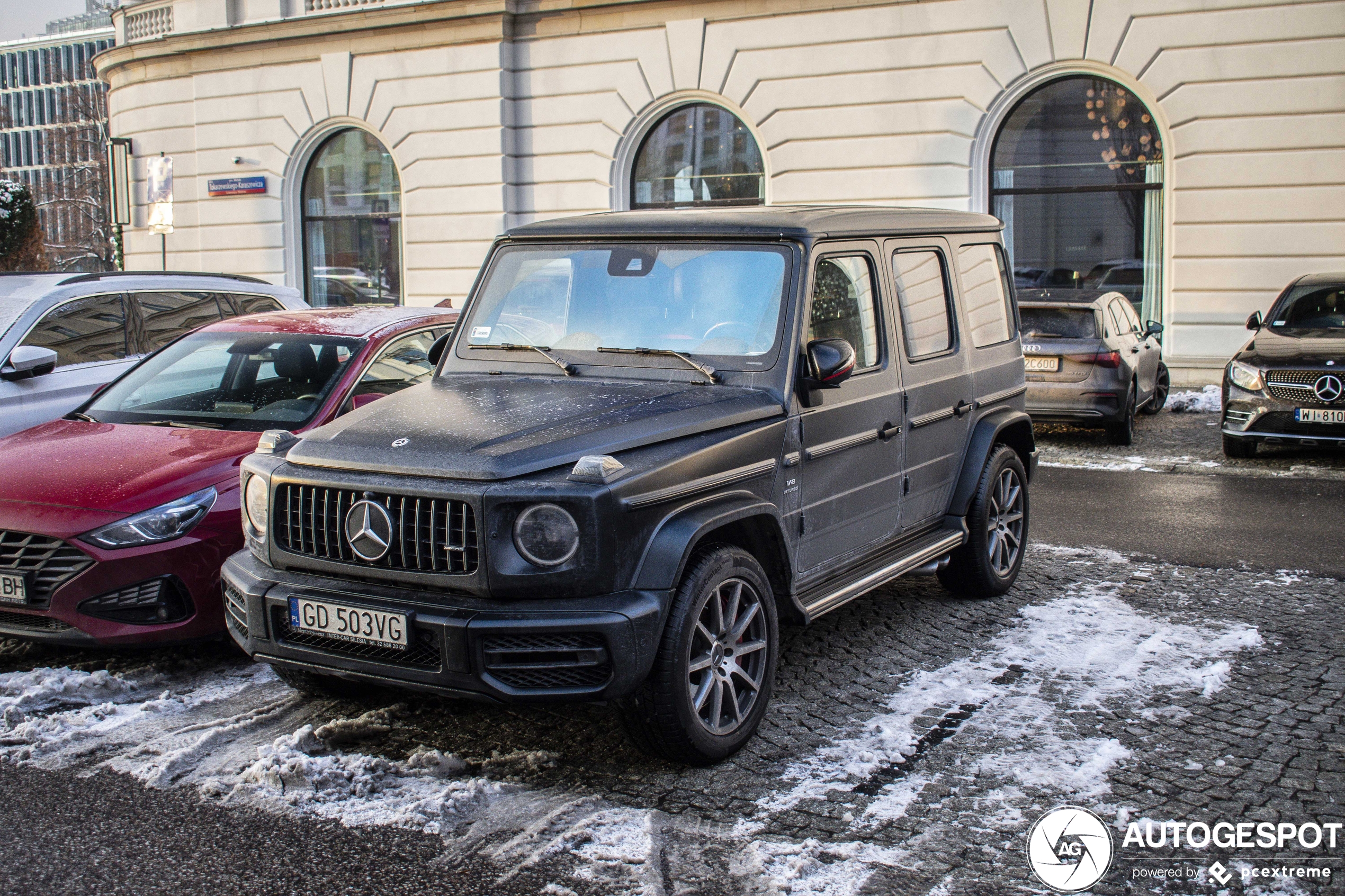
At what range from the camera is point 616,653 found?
12.2ft

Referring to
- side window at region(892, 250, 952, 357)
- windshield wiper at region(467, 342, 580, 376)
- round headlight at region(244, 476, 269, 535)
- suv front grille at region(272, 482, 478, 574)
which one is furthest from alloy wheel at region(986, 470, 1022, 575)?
round headlight at region(244, 476, 269, 535)

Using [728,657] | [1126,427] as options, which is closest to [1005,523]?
[728,657]

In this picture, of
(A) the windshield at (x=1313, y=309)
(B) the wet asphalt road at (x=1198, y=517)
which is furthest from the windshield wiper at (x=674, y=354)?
(A) the windshield at (x=1313, y=309)

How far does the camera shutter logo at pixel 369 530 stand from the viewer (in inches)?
154

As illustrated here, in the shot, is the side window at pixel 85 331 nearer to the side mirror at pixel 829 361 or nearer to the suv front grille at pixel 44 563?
the suv front grille at pixel 44 563

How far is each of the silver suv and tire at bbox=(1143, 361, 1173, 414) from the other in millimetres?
10222

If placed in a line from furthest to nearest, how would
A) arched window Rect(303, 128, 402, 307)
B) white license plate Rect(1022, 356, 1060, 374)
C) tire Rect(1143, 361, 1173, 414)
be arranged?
arched window Rect(303, 128, 402, 307)
tire Rect(1143, 361, 1173, 414)
white license plate Rect(1022, 356, 1060, 374)

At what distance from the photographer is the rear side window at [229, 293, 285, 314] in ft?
27.9

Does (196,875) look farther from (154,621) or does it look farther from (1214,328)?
(1214,328)

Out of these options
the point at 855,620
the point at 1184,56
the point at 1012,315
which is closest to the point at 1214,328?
the point at 1184,56

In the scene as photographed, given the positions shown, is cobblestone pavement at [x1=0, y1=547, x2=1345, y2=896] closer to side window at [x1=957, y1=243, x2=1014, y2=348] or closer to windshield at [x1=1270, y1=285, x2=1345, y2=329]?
side window at [x1=957, y1=243, x2=1014, y2=348]

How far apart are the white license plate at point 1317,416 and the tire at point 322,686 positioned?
8591 mm

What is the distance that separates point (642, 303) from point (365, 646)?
5.78 ft

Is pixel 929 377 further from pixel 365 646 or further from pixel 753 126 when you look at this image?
pixel 753 126
